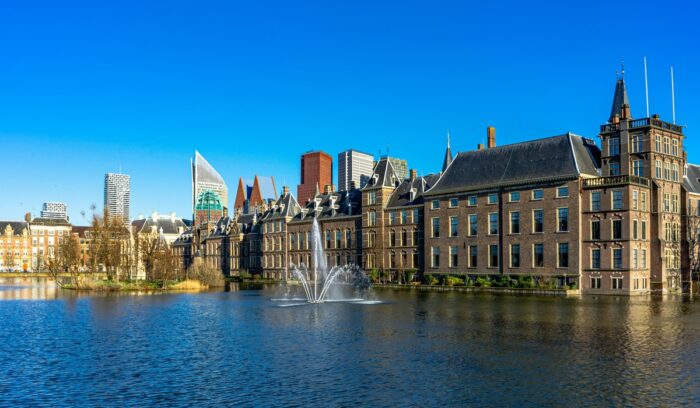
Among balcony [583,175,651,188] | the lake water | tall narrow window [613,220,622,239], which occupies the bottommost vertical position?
the lake water

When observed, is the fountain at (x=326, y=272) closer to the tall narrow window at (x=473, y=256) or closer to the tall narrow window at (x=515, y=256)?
the tall narrow window at (x=473, y=256)

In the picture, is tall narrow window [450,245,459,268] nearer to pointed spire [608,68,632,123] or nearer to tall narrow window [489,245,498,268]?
tall narrow window [489,245,498,268]

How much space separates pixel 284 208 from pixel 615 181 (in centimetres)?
6628

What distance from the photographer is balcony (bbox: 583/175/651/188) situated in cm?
6712

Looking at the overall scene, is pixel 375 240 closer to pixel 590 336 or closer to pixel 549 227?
pixel 549 227

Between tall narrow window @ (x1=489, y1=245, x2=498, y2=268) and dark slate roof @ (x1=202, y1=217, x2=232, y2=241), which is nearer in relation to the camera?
tall narrow window @ (x1=489, y1=245, x2=498, y2=268)

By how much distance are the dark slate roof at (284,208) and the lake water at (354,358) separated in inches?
2778

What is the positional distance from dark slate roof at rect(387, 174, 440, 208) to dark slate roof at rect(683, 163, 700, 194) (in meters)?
31.1

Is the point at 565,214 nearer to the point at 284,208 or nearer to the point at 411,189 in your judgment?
the point at 411,189

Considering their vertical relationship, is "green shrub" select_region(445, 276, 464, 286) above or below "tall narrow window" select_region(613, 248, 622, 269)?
below

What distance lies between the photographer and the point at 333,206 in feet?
363

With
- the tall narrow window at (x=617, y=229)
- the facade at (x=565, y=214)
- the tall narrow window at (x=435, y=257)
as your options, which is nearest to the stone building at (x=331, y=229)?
Result: the facade at (x=565, y=214)

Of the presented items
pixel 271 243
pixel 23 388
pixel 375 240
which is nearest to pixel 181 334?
pixel 23 388

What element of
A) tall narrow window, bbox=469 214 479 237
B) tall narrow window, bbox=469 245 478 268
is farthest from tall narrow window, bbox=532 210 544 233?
tall narrow window, bbox=469 245 478 268
